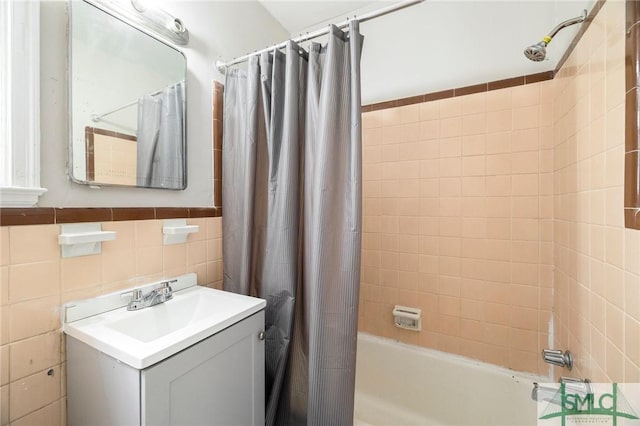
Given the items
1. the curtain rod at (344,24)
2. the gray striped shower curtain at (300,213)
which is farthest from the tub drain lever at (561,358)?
the curtain rod at (344,24)

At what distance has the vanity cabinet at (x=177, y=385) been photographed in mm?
682

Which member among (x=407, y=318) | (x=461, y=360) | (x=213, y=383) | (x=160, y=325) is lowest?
(x=461, y=360)

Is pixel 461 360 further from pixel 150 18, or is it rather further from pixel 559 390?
pixel 150 18

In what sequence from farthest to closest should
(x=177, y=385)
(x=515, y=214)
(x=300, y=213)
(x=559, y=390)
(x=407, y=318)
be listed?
(x=407, y=318), (x=515, y=214), (x=300, y=213), (x=559, y=390), (x=177, y=385)

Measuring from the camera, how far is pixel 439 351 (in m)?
1.62

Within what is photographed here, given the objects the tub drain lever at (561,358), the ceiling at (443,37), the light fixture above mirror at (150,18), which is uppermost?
the ceiling at (443,37)

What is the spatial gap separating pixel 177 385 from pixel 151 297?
1.37ft

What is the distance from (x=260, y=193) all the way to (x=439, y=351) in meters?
1.44

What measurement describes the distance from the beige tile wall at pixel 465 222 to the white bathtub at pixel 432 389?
8 centimetres

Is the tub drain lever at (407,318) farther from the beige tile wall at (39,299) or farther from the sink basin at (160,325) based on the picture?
the beige tile wall at (39,299)

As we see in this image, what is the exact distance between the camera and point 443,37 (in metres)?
1.62

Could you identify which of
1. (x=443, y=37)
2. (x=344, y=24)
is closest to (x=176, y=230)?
(x=344, y=24)

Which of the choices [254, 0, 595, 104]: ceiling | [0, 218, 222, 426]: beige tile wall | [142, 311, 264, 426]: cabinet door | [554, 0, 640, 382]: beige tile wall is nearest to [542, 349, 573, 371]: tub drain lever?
[554, 0, 640, 382]: beige tile wall

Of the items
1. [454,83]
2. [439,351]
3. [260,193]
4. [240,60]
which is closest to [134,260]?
[260,193]
